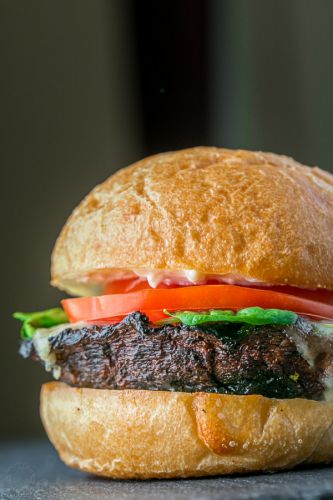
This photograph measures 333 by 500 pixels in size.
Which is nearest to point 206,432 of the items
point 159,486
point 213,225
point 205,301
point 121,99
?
point 159,486

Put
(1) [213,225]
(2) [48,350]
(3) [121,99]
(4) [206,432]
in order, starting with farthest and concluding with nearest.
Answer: (3) [121,99] → (2) [48,350] → (1) [213,225] → (4) [206,432]

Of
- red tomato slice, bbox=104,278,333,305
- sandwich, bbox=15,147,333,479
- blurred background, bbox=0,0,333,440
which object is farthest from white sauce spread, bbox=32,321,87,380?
blurred background, bbox=0,0,333,440

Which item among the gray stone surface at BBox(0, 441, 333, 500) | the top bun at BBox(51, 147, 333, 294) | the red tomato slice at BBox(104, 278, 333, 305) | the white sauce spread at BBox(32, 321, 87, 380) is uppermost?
the top bun at BBox(51, 147, 333, 294)

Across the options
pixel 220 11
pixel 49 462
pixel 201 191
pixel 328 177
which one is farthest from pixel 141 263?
pixel 220 11

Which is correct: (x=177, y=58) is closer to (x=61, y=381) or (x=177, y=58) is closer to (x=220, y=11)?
(x=220, y=11)

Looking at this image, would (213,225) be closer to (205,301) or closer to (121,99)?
(205,301)

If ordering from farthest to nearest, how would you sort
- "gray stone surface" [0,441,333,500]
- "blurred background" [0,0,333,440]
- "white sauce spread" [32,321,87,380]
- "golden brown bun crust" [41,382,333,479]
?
Result: "blurred background" [0,0,333,440]
"white sauce spread" [32,321,87,380]
"golden brown bun crust" [41,382,333,479]
"gray stone surface" [0,441,333,500]

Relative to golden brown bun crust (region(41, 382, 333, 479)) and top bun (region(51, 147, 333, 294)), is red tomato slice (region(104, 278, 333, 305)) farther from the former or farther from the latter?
golden brown bun crust (region(41, 382, 333, 479))
